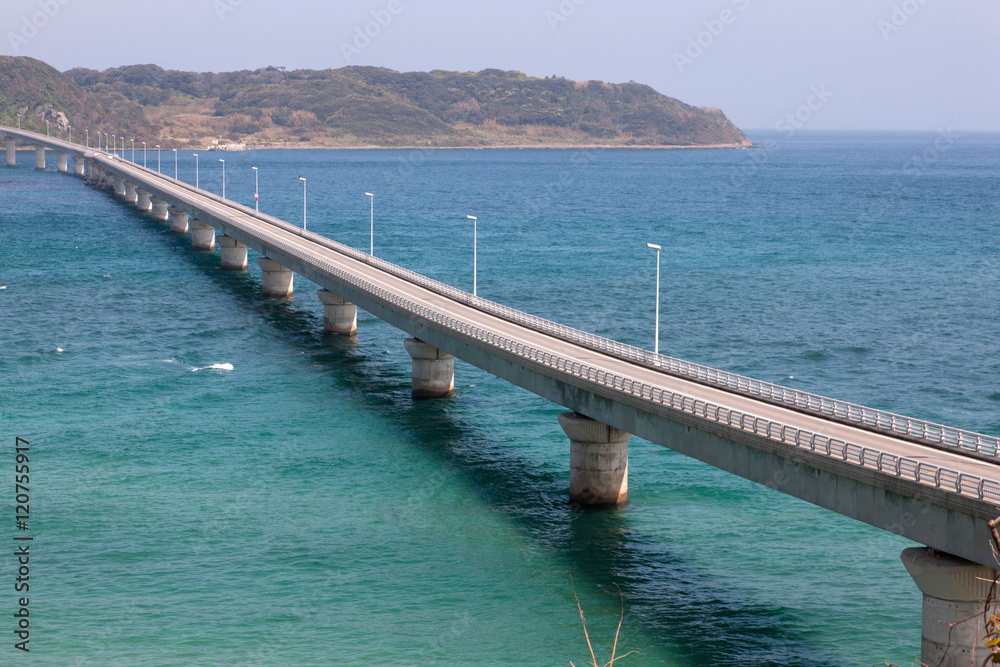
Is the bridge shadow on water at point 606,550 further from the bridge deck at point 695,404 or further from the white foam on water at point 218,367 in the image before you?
the white foam on water at point 218,367

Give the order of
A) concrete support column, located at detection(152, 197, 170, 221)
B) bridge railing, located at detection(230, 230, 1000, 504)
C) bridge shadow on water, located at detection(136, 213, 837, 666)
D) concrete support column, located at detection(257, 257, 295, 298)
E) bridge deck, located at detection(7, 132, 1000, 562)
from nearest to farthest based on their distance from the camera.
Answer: bridge railing, located at detection(230, 230, 1000, 504)
bridge deck, located at detection(7, 132, 1000, 562)
bridge shadow on water, located at detection(136, 213, 837, 666)
concrete support column, located at detection(257, 257, 295, 298)
concrete support column, located at detection(152, 197, 170, 221)

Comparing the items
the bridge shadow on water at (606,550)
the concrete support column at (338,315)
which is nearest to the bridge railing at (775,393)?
the bridge shadow on water at (606,550)

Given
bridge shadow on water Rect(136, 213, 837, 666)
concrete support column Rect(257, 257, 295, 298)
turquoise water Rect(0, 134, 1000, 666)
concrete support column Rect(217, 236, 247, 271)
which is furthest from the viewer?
concrete support column Rect(217, 236, 247, 271)

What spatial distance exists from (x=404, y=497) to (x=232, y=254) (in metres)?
82.2

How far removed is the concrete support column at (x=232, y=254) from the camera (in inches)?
5197

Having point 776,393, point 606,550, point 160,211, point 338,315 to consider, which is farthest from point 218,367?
point 160,211

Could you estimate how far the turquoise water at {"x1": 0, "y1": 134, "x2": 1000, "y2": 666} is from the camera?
42.2 metres

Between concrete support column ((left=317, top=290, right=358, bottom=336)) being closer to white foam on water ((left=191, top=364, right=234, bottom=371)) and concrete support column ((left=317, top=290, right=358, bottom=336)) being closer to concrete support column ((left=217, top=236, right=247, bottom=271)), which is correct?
white foam on water ((left=191, top=364, right=234, bottom=371))

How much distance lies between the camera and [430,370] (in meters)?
76.6

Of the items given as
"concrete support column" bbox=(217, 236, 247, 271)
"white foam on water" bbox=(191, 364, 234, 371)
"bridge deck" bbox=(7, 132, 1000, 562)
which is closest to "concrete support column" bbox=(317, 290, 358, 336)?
"bridge deck" bbox=(7, 132, 1000, 562)

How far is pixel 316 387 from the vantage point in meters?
79.9

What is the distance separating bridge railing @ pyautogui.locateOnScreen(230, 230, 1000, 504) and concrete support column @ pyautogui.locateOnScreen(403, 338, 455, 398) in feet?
18.2

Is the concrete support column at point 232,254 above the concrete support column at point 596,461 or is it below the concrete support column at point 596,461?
above

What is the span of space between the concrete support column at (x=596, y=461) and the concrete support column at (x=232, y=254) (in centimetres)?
8517
